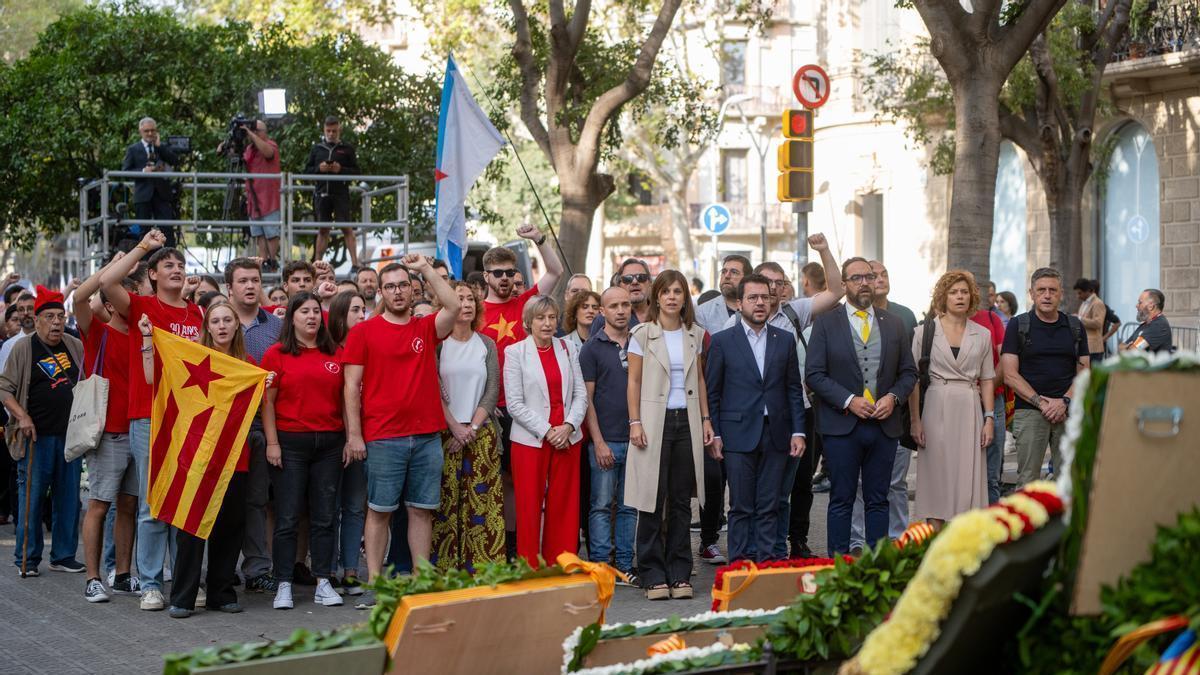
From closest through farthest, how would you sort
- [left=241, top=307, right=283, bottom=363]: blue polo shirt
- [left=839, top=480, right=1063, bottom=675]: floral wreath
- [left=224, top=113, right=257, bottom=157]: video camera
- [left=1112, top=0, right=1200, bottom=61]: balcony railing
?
[left=839, top=480, right=1063, bottom=675]: floral wreath → [left=241, top=307, right=283, bottom=363]: blue polo shirt → [left=224, top=113, right=257, bottom=157]: video camera → [left=1112, top=0, right=1200, bottom=61]: balcony railing

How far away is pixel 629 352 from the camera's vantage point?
32.1 feet

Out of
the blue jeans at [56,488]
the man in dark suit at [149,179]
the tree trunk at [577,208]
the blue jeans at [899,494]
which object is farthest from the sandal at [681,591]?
the tree trunk at [577,208]

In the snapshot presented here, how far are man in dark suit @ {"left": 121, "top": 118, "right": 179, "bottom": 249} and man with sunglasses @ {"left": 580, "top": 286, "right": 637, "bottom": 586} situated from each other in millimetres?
7627

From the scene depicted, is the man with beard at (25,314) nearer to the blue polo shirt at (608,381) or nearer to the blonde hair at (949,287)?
the blue polo shirt at (608,381)

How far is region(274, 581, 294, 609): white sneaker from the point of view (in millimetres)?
9289

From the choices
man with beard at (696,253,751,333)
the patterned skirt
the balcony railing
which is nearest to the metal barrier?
man with beard at (696,253,751,333)

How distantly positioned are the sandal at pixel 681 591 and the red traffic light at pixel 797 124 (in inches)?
232

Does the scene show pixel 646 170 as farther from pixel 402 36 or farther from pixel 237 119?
pixel 237 119

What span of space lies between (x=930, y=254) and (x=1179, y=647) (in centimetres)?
3015

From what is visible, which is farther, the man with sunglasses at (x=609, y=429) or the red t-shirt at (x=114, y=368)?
the man with sunglasses at (x=609, y=429)

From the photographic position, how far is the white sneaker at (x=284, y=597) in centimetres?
929

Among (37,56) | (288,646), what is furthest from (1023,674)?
(37,56)

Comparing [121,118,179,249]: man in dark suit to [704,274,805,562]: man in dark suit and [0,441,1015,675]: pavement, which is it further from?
[704,274,805,562]: man in dark suit

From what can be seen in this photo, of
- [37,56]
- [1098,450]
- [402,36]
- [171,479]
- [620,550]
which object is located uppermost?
[402,36]
